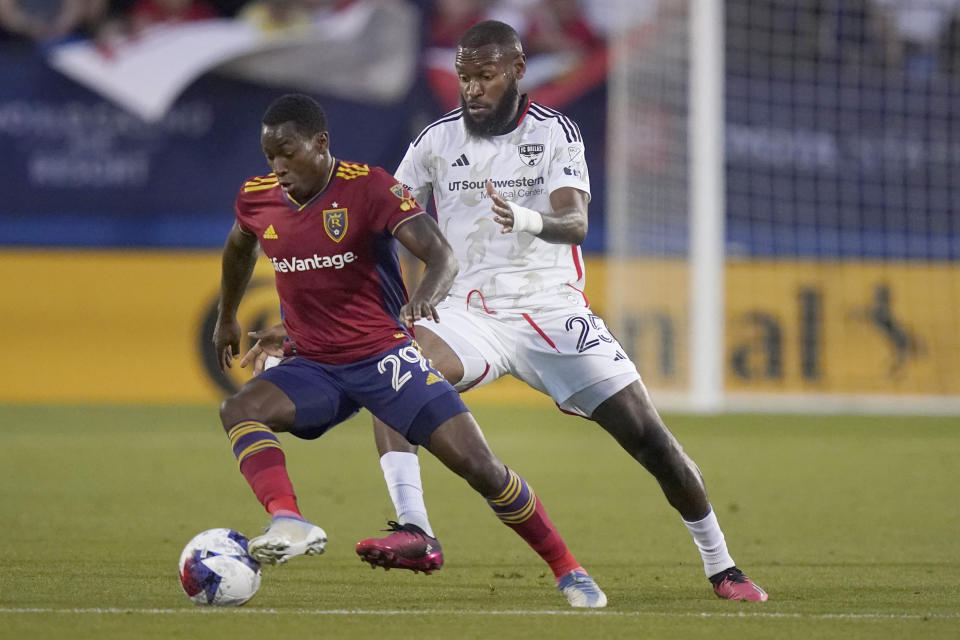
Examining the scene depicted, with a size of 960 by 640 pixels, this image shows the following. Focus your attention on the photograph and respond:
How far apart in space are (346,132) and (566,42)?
2.79m

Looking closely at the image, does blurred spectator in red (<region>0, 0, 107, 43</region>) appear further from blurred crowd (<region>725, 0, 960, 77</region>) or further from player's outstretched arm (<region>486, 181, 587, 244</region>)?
player's outstretched arm (<region>486, 181, 587, 244</region>)

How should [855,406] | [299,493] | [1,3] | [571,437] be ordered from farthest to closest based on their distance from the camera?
[1,3] → [855,406] → [571,437] → [299,493]

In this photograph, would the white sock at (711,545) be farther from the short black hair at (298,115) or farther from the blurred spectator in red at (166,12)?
the blurred spectator in red at (166,12)

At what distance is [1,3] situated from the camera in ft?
61.0

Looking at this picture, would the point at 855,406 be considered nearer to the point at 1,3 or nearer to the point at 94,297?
the point at 94,297

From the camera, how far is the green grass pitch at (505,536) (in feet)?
18.0

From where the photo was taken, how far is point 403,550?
583cm

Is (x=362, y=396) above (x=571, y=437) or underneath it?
above

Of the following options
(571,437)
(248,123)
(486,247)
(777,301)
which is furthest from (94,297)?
(486,247)

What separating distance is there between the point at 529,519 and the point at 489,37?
1926 mm

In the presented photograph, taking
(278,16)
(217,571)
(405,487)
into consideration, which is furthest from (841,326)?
(217,571)

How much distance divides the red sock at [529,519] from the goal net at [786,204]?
9.27m

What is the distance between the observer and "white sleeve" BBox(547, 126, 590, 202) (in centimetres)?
647

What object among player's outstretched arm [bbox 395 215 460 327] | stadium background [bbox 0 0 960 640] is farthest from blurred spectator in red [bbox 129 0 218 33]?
player's outstretched arm [bbox 395 215 460 327]
